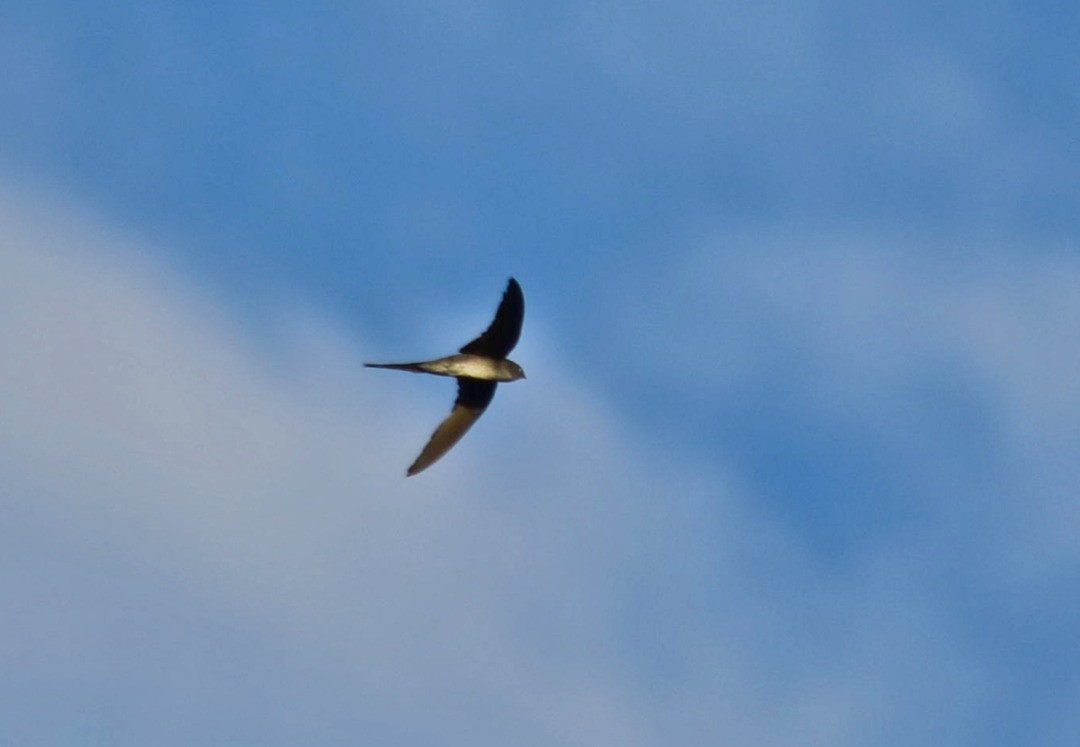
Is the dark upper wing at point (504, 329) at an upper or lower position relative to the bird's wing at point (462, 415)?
upper

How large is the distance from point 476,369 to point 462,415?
1.50 metres

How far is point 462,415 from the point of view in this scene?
59781 mm

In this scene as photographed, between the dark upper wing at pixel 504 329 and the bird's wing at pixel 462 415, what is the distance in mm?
1046

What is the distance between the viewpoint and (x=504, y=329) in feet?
191

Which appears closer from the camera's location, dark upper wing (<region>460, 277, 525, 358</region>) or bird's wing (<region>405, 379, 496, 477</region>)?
dark upper wing (<region>460, 277, 525, 358</region>)

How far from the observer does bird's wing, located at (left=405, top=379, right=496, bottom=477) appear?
59375mm

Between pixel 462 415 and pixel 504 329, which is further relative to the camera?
pixel 462 415

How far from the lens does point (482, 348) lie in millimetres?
58438

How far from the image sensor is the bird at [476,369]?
57.8m

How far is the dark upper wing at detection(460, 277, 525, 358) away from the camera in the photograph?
57.6 m

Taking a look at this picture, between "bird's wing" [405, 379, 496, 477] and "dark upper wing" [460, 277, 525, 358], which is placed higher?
"dark upper wing" [460, 277, 525, 358]

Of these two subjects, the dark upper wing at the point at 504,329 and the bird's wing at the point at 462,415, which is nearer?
the dark upper wing at the point at 504,329

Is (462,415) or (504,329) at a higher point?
(504,329)

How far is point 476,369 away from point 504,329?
1207 mm
